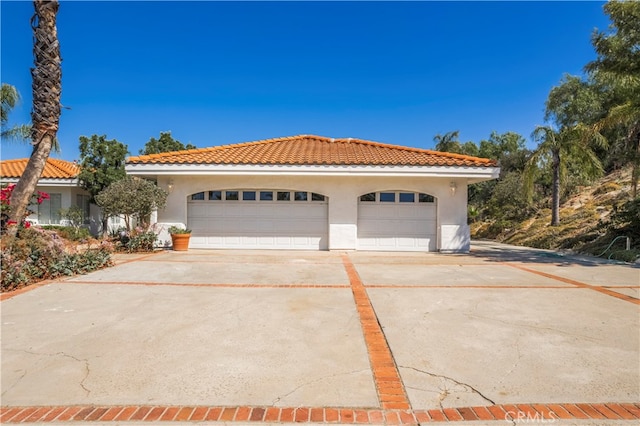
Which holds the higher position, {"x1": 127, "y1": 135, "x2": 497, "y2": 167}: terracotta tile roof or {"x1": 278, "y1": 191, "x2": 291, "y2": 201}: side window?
{"x1": 127, "y1": 135, "x2": 497, "y2": 167}: terracotta tile roof

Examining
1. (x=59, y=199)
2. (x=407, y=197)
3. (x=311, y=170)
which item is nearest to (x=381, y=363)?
(x=311, y=170)

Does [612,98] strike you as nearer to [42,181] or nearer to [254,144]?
[254,144]

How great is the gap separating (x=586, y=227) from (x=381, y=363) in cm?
1729

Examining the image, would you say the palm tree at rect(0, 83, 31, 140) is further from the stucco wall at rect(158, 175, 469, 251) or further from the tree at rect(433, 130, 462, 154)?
the tree at rect(433, 130, 462, 154)

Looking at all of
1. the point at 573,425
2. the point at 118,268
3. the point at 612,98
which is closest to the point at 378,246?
the point at 118,268

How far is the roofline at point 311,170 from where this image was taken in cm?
1248

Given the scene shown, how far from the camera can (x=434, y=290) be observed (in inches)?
262

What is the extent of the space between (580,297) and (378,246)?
7.58 metres

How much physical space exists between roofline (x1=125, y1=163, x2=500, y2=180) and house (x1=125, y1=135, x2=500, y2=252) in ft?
0.84

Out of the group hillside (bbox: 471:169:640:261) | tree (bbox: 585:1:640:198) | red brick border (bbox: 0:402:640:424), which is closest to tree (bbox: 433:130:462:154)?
hillside (bbox: 471:169:640:261)

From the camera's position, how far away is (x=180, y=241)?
41.7ft

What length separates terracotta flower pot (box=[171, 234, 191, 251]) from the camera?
12.6m

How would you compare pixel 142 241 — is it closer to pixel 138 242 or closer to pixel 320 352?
pixel 138 242

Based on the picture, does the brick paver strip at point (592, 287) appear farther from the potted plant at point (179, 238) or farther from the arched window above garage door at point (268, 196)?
the potted plant at point (179, 238)
